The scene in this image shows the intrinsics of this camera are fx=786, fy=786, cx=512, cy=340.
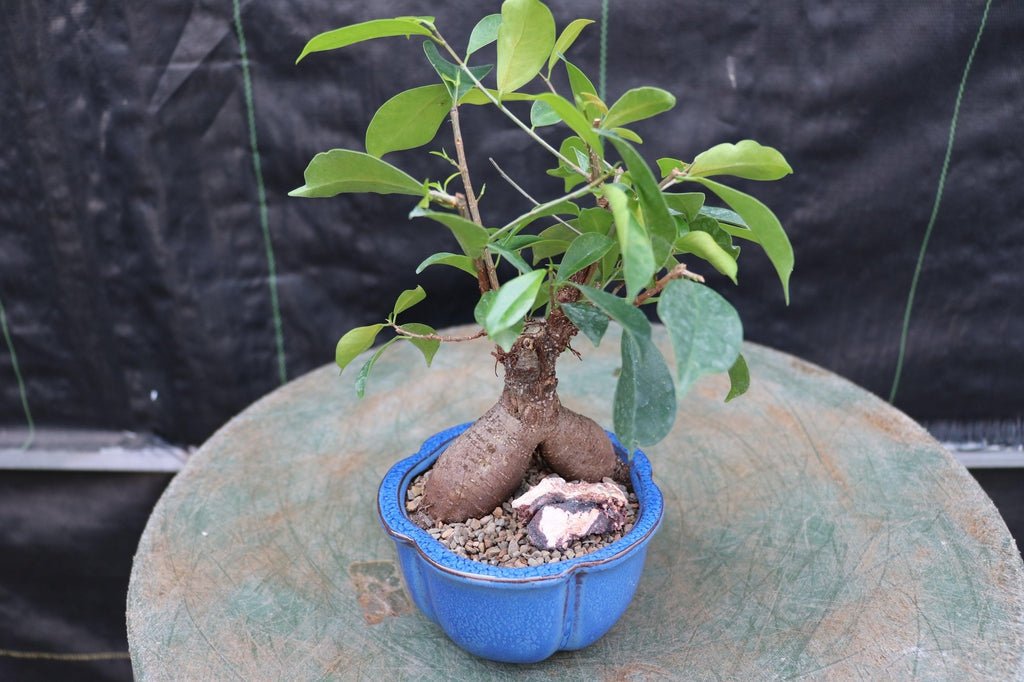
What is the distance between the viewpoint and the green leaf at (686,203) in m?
0.70

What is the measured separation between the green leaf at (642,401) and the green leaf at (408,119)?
0.28 meters

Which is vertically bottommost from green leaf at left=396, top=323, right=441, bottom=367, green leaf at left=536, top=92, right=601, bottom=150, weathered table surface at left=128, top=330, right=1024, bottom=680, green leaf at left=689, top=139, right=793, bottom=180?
weathered table surface at left=128, top=330, right=1024, bottom=680

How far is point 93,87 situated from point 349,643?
48.7 inches

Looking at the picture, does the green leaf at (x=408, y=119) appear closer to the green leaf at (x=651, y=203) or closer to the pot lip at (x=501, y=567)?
the green leaf at (x=651, y=203)

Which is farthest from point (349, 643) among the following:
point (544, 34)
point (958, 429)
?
point (958, 429)

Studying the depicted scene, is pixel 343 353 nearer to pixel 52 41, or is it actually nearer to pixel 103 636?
pixel 52 41

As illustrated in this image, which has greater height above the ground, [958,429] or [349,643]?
[349,643]

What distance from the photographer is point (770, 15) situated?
1.48 metres

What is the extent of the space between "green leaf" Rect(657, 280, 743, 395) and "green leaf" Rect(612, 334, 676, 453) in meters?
0.06

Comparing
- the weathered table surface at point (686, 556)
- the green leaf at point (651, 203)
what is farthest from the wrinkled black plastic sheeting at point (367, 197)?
the green leaf at point (651, 203)

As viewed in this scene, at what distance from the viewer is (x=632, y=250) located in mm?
562

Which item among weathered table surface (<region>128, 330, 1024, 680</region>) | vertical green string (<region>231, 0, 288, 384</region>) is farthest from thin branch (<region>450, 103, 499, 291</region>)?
vertical green string (<region>231, 0, 288, 384</region>)

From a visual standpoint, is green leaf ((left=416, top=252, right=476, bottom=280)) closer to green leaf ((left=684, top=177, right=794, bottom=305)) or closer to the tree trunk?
the tree trunk

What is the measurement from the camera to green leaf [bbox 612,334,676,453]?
65cm
